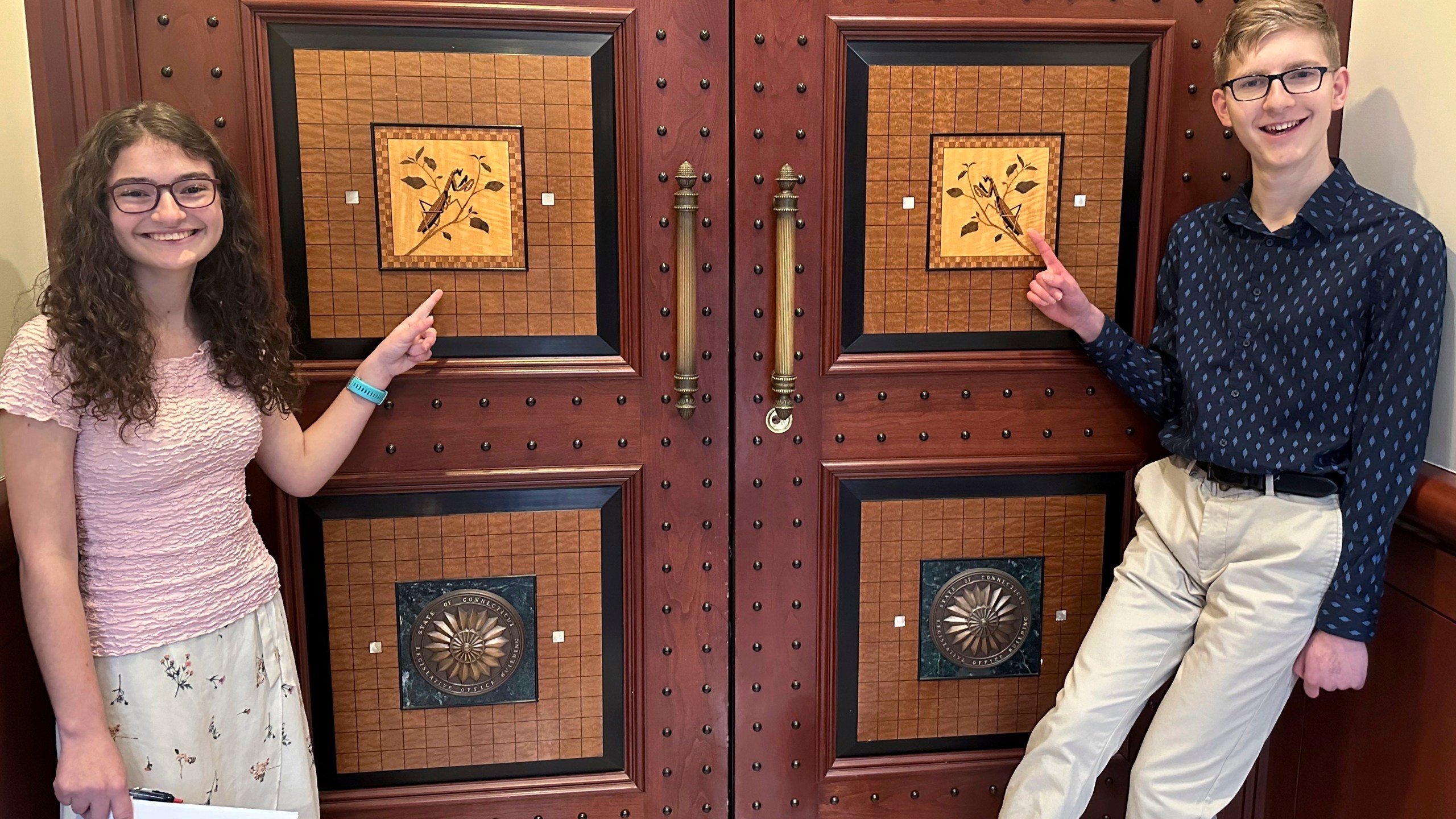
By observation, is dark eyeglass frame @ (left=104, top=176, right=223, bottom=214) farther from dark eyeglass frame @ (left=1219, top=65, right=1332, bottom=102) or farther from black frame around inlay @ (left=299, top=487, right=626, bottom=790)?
dark eyeglass frame @ (left=1219, top=65, right=1332, bottom=102)

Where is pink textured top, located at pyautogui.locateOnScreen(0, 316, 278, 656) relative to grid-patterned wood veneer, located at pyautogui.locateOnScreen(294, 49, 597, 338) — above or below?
below

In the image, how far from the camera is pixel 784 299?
4.89 ft

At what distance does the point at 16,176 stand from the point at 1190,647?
5.57 feet

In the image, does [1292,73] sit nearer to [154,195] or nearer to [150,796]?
[154,195]

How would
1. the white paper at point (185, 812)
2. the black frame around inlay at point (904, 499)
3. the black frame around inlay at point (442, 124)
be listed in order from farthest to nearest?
1. the black frame around inlay at point (904, 499)
2. the black frame around inlay at point (442, 124)
3. the white paper at point (185, 812)

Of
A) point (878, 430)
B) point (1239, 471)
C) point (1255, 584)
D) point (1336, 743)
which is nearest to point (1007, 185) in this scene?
point (878, 430)

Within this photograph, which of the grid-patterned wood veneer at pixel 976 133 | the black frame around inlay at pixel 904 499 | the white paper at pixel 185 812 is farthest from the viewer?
the black frame around inlay at pixel 904 499

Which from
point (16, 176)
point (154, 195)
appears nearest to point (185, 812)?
point (154, 195)

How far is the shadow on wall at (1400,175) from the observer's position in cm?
135

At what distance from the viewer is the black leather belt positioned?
1308 mm

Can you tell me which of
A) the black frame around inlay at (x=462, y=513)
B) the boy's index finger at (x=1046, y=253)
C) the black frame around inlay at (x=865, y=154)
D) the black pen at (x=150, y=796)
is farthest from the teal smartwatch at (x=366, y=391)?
the boy's index finger at (x=1046, y=253)

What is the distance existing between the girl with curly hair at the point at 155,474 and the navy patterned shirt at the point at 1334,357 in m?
1.25

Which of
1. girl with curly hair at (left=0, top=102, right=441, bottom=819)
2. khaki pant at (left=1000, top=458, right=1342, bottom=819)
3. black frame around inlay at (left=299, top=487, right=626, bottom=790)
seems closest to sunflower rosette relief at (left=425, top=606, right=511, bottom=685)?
black frame around inlay at (left=299, top=487, right=626, bottom=790)

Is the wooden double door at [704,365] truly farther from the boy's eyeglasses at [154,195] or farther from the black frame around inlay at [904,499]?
the boy's eyeglasses at [154,195]
